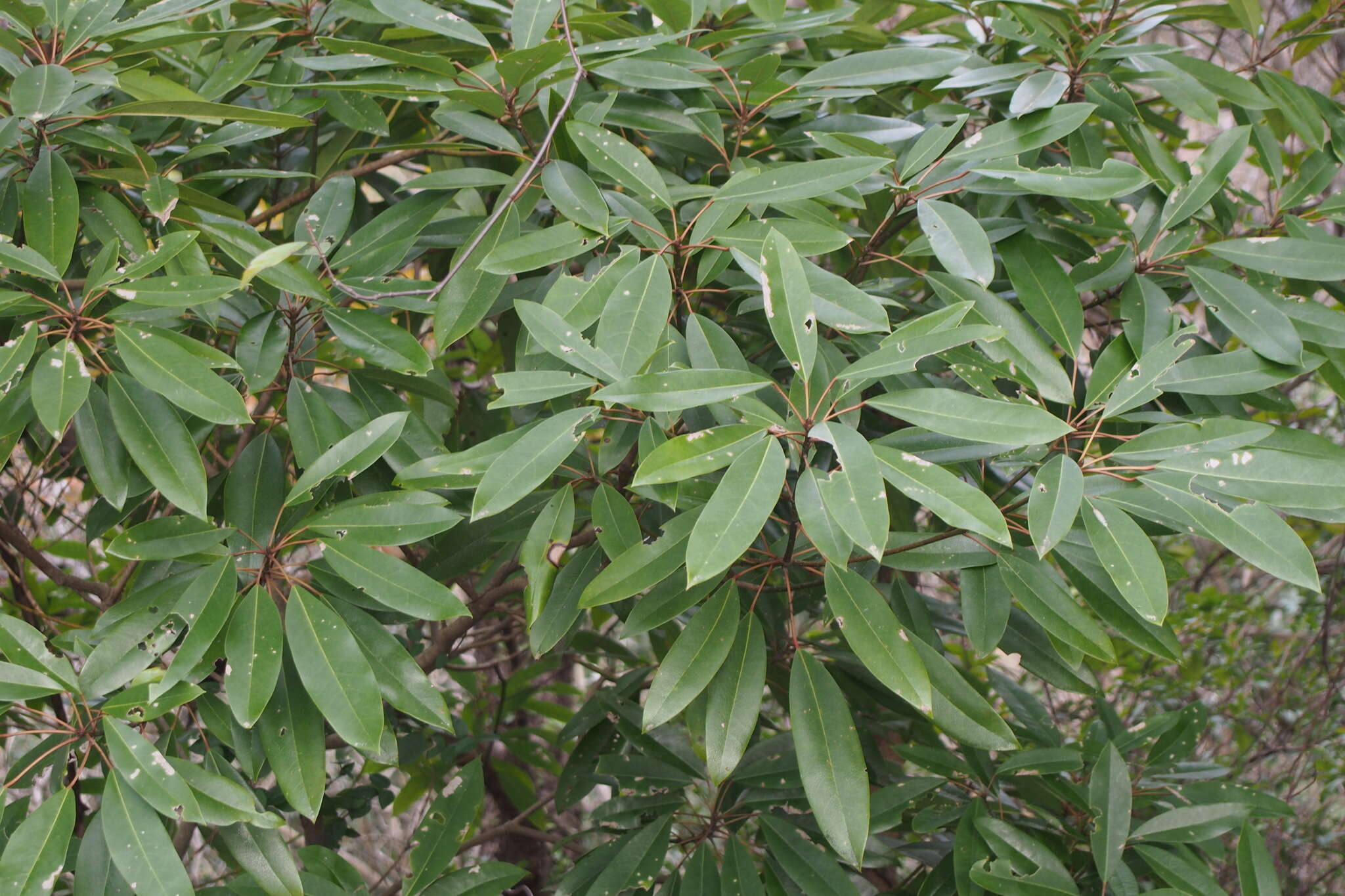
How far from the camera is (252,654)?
90 centimetres

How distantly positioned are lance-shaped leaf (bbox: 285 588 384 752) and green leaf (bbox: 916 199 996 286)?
650mm

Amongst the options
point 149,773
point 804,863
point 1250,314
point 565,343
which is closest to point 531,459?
point 565,343

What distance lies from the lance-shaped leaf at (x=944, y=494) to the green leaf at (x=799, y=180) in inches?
10.9

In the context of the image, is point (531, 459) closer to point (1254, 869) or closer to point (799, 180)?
point (799, 180)

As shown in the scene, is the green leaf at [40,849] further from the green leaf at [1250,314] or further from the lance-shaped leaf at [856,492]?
the green leaf at [1250,314]

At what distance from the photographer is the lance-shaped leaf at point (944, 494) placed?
0.73 m

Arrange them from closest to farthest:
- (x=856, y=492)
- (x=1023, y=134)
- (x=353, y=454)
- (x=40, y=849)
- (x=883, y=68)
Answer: (x=856, y=492) → (x=40, y=849) → (x=353, y=454) → (x=1023, y=134) → (x=883, y=68)

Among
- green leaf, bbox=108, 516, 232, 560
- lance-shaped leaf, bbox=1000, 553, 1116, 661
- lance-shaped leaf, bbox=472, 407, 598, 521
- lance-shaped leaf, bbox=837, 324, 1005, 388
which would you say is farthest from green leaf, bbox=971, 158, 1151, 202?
green leaf, bbox=108, 516, 232, 560

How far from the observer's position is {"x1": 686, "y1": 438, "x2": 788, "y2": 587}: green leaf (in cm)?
72

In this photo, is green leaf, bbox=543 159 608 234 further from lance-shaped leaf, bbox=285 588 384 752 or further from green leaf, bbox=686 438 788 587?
lance-shaped leaf, bbox=285 588 384 752

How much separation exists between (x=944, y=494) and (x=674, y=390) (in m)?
0.22

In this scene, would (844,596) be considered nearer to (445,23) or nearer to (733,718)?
(733,718)

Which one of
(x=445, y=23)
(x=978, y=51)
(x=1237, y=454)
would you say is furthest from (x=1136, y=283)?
(x=445, y=23)

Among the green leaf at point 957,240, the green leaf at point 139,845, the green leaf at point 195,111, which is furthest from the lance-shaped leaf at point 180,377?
the green leaf at point 957,240
